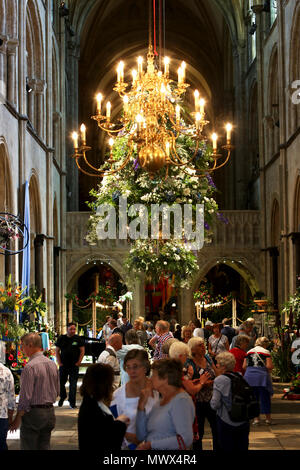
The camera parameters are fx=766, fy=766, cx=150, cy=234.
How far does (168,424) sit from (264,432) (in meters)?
4.82

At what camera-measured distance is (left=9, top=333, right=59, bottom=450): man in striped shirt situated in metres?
5.79

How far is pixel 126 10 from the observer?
34344 mm

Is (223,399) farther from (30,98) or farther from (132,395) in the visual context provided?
(30,98)

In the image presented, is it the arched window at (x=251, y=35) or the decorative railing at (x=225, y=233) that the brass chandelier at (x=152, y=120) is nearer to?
the decorative railing at (x=225, y=233)

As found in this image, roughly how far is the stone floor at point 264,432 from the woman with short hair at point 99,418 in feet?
12.2

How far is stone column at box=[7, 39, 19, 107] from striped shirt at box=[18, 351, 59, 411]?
34.1 ft

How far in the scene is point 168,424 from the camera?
4.14 meters

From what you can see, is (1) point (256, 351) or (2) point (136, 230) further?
(2) point (136, 230)

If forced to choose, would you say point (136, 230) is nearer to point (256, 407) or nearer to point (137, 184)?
point (137, 184)

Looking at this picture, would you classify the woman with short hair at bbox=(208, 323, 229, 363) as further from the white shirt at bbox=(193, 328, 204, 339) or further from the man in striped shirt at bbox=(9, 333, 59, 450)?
the man in striped shirt at bbox=(9, 333, 59, 450)

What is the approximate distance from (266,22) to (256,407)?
19946 millimetres

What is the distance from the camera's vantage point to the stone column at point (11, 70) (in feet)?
51.0

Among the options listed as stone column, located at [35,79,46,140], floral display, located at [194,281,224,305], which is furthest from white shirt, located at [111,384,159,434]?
floral display, located at [194,281,224,305]
